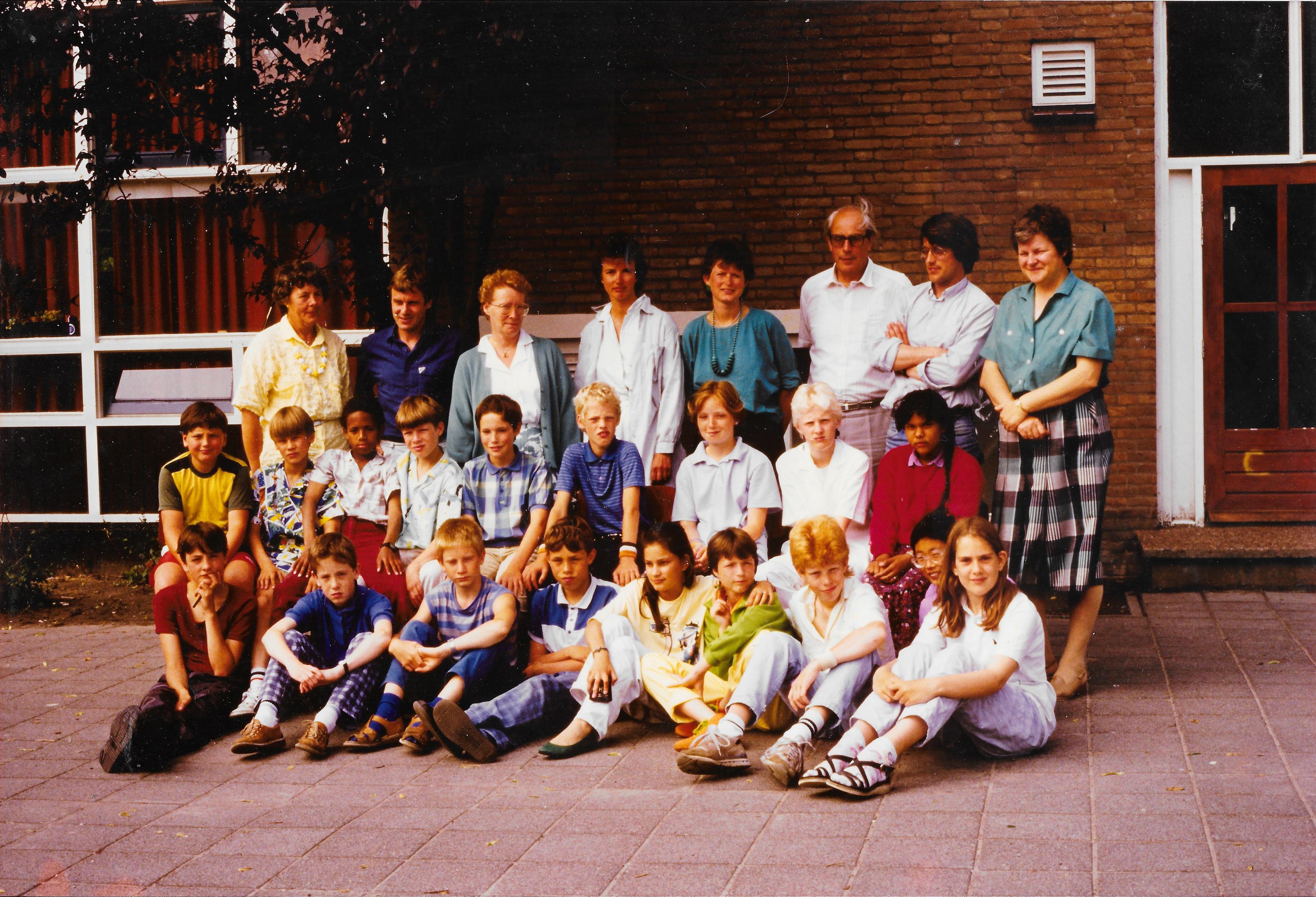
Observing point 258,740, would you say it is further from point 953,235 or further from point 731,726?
point 953,235

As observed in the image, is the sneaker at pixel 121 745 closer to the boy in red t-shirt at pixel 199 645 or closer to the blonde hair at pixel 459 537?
the boy in red t-shirt at pixel 199 645

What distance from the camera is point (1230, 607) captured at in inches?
272

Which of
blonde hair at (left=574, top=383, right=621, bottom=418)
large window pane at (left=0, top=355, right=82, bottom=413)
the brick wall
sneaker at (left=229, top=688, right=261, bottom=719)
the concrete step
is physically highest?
the brick wall

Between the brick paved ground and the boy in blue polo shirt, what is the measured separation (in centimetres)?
95

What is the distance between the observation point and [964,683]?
436 cm

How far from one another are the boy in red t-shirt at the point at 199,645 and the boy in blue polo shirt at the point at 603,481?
1.45 meters

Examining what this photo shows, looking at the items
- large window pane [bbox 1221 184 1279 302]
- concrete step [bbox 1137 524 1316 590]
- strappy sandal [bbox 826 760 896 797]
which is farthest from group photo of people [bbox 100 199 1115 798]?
large window pane [bbox 1221 184 1279 302]

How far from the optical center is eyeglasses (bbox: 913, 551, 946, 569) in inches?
203

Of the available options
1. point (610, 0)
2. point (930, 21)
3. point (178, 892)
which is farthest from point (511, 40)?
point (178, 892)

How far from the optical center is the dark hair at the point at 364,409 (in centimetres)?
614

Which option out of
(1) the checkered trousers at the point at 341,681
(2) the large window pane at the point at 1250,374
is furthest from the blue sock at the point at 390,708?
(2) the large window pane at the point at 1250,374

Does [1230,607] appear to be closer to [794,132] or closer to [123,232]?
[794,132]

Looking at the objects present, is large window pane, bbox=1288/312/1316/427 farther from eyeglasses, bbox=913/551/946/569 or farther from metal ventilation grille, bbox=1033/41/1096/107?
eyeglasses, bbox=913/551/946/569

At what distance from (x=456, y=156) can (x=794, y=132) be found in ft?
7.47
